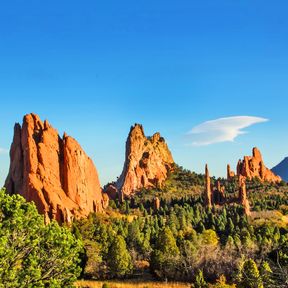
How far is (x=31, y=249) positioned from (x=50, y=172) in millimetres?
77580

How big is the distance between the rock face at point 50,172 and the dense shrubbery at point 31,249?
63241mm

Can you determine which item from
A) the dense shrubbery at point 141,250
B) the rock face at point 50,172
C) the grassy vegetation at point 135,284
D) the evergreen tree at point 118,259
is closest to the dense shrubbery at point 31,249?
the dense shrubbery at point 141,250

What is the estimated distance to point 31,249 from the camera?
75.5 ft

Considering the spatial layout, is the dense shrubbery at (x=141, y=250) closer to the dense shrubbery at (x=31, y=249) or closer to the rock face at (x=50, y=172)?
the dense shrubbery at (x=31, y=249)

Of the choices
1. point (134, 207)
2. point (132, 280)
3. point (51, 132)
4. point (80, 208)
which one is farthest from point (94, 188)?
point (132, 280)

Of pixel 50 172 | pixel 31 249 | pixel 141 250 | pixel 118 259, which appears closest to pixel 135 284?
pixel 118 259

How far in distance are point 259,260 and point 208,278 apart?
10034mm

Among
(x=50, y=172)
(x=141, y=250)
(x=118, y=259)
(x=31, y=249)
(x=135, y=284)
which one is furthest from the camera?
(x=50, y=172)

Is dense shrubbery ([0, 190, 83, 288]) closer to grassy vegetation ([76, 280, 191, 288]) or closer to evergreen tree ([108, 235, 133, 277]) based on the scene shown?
grassy vegetation ([76, 280, 191, 288])

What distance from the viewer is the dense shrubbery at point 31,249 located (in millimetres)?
20734

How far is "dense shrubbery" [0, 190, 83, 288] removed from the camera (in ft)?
68.0

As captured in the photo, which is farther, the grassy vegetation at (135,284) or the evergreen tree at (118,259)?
the evergreen tree at (118,259)

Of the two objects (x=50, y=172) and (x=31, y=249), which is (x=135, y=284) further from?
(x=50, y=172)

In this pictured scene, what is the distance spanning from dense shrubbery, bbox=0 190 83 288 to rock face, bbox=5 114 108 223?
207 feet
